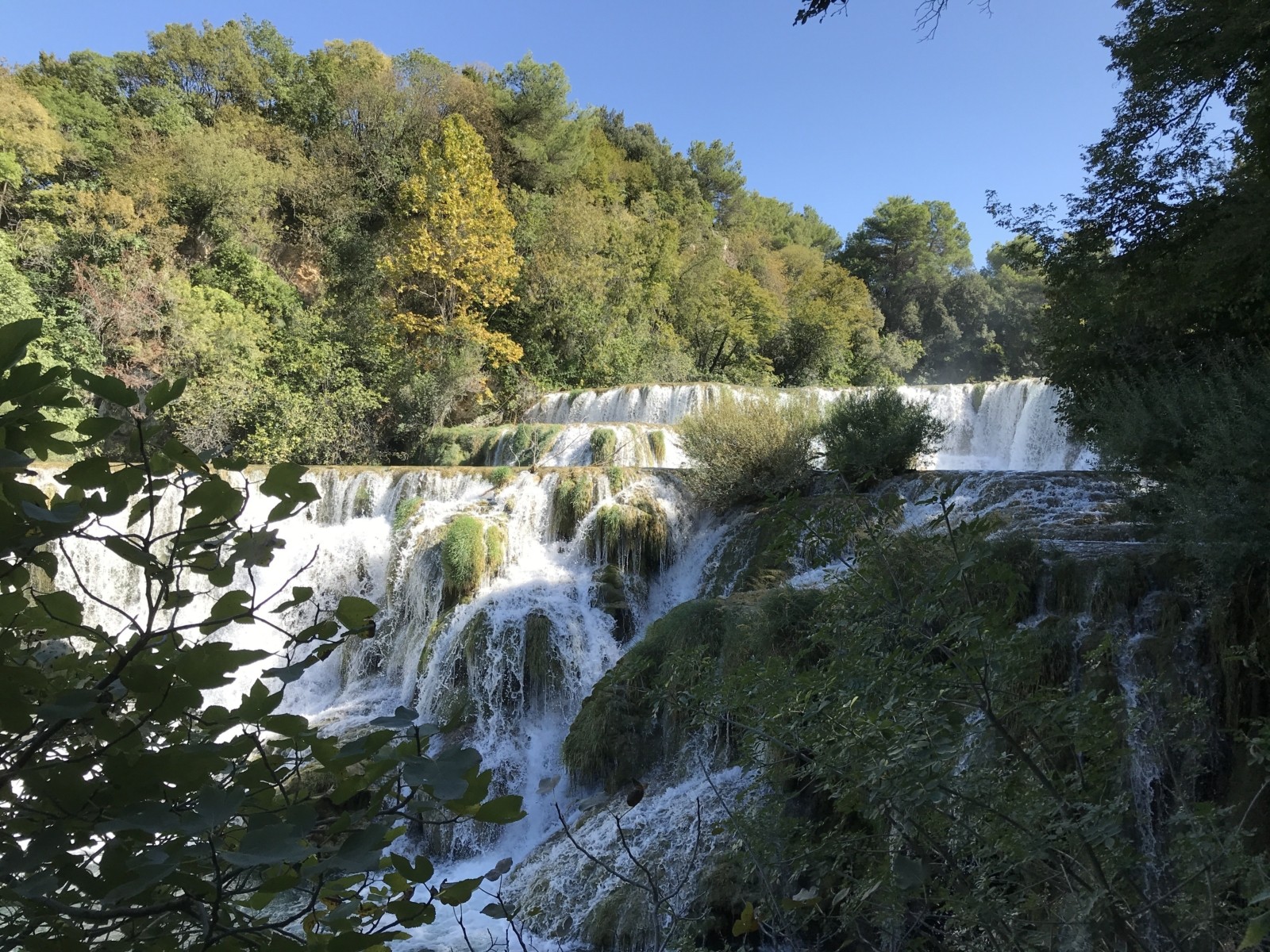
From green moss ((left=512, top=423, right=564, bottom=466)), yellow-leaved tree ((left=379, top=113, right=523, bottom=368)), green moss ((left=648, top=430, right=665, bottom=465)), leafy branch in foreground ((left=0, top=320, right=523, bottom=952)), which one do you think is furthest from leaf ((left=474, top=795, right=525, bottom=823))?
yellow-leaved tree ((left=379, top=113, right=523, bottom=368))

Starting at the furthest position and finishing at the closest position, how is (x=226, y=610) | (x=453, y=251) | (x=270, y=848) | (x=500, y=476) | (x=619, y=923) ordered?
1. (x=453, y=251)
2. (x=500, y=476)
3. (x=619, y=923)
4. (x=226, y=610)
5. (x=270, y=848)

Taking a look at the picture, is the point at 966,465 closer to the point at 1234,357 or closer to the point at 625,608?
the point at 1234,357

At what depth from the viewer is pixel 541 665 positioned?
7.57 m

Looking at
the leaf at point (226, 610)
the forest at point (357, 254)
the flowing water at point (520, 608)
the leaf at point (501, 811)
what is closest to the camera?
the leaf at point (501, 811)

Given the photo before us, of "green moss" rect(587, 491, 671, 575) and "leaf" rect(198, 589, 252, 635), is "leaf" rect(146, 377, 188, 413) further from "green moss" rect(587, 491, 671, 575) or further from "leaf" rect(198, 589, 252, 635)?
"green moss" rect(587, 491, 671, 575)

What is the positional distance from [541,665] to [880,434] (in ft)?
15.5

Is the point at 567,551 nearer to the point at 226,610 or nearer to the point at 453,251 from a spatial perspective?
the point at 226,610

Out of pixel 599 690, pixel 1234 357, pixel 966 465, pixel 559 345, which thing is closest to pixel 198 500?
pixel 599 690

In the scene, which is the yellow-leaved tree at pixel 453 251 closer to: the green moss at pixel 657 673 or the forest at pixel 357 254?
the forest at pixel 357 254

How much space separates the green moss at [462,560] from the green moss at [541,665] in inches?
50.6

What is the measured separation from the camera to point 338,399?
15812mm

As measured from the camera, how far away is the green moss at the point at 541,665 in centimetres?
751

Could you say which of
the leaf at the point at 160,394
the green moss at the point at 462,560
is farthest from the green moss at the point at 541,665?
the leaf at the point at 160,394

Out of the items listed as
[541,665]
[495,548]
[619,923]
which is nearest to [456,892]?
[619,923]
